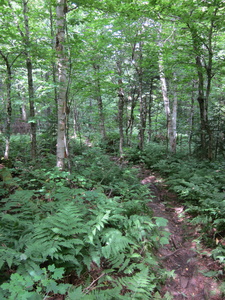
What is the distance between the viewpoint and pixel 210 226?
178 inches

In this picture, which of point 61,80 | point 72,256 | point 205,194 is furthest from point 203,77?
point 72,256

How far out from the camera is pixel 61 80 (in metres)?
5.91

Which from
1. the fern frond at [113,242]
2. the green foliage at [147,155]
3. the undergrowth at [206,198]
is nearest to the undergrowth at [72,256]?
the fern frond at [113,242]

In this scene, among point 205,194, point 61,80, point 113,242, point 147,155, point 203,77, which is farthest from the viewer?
point 147,155

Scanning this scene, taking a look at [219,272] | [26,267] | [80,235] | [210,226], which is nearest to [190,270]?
[219,272]

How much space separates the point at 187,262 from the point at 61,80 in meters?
5.97

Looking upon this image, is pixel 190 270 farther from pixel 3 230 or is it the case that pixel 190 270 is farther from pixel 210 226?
pixel 3 230

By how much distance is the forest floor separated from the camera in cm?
320

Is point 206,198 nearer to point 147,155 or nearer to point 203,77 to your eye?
point 147,155

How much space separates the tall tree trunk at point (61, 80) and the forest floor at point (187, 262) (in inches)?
141

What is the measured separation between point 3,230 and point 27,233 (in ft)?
1.25

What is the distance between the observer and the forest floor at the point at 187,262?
3.20 meters

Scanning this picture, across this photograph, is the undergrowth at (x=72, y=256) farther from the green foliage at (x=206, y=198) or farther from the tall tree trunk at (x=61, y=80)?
the tall tree trunk at (x=61, y=80)

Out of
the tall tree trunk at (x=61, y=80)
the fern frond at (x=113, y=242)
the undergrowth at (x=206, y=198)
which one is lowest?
the undergrowth at (x=206, y=198)
